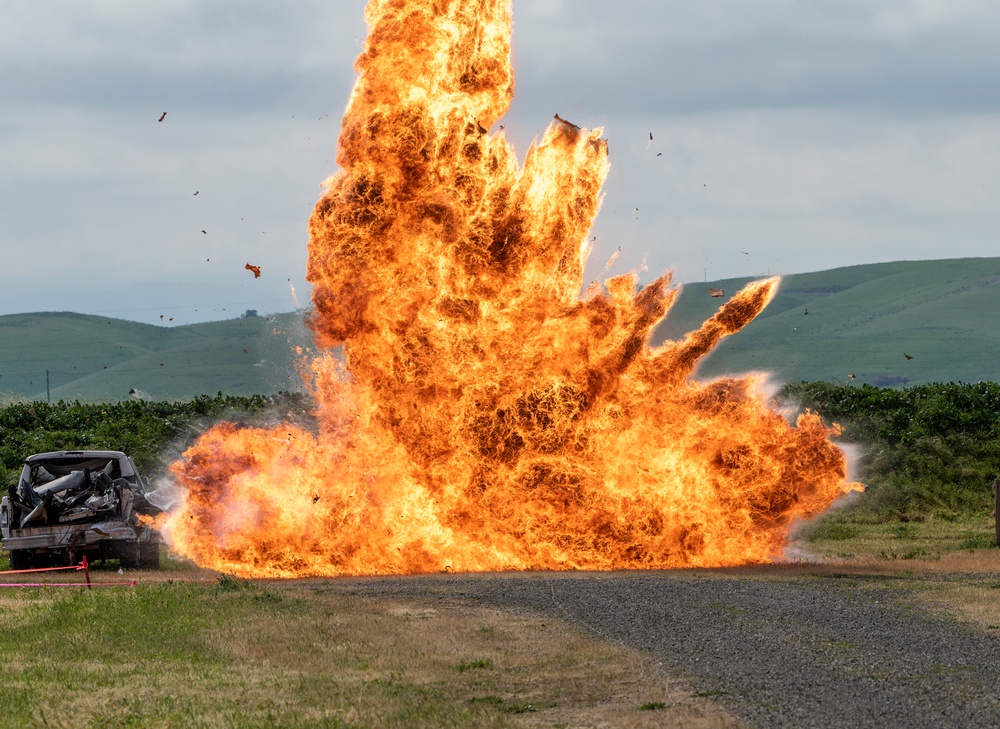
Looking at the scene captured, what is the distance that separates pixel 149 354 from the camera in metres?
166

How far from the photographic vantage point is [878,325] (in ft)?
477

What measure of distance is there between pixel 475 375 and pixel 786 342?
397 feet

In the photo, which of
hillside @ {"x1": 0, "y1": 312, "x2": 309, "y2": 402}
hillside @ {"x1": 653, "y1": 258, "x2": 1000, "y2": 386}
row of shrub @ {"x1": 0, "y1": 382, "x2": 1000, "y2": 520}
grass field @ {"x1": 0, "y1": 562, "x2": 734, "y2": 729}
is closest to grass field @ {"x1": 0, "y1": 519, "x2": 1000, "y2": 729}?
grass field @ {"x1": 0, "y1": 562, "x2": 734, "y2": 729}

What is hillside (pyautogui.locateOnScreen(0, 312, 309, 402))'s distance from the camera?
13962 cm

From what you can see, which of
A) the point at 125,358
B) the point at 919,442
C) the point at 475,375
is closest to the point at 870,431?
the point at 919,442

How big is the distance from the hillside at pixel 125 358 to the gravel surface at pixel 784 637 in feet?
350

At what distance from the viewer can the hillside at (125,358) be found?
13962 cm

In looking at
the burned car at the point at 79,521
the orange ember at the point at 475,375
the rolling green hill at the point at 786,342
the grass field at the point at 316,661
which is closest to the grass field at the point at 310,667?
the grass field at the point at 316,661

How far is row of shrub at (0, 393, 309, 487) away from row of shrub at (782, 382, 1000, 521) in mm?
18238

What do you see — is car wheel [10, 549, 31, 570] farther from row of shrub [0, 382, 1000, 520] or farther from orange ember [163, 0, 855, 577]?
row of shrub [0, 382, 1000, 520]

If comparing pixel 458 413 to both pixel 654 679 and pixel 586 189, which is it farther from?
pixel 654 679

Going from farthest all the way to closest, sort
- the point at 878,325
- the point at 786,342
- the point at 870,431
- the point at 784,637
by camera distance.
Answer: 1. the point at 878,325
2. the point at 786,342
3. the point at 870,431
4. the point at 784,637

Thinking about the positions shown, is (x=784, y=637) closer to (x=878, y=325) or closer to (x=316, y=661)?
(x=316, y=661)

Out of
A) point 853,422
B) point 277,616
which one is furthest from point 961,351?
point 277,616
